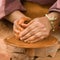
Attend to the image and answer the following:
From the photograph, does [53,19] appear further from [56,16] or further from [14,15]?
[14,15]

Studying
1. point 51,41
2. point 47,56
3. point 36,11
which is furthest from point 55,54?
point 36,11

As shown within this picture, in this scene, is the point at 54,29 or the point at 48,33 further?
the point at 54,29

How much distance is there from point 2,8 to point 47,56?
336mm

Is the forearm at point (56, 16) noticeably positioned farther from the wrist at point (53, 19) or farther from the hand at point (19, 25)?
the hand at point (19, 25)

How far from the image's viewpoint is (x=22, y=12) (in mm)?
1206

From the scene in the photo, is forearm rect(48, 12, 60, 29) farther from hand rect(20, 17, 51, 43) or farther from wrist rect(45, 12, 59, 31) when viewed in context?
hand rect(20, 17, 51, 43)

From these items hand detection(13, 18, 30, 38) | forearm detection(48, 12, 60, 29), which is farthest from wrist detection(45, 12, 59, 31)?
hand detection(13, 18, 30, 38)

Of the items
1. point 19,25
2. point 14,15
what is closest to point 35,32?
point 19,25

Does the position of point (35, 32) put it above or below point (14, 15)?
below

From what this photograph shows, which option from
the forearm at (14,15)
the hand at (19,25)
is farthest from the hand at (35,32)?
the forearm at (14,15)

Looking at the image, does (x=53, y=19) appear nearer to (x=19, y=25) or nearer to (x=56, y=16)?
(x=56, y=16)

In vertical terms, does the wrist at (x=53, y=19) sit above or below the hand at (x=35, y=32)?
above

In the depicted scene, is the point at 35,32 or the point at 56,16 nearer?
the point at 35,32

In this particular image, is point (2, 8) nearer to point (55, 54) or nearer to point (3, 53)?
point (3, 53)
